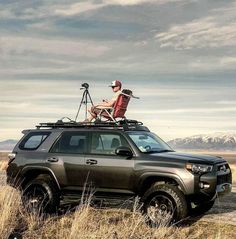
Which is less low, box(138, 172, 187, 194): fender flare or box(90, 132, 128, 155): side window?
box(90, 132, 128, 155): side window

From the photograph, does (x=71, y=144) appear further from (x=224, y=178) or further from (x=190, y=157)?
(x=224, y=178)

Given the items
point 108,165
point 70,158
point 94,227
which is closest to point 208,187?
point 108,165

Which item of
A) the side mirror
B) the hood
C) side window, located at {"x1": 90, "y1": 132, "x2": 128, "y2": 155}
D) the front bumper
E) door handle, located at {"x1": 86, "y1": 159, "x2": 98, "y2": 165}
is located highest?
side window, located at {"x1": 90, "y1": 132, "x2": 128, "y2": 155}

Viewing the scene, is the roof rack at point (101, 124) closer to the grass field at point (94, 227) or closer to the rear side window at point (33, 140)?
the rear side window at point (33, 140)

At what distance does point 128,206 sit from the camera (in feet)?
35.3

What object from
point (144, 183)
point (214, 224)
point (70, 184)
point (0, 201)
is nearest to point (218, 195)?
point (214, 224)

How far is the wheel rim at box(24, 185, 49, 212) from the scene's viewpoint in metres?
11.0

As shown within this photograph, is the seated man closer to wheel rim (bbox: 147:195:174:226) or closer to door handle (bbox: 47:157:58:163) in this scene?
door handle (bbox: 47:157:58:163)

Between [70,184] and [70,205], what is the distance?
0.94 m

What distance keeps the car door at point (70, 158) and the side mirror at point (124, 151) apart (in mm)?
987

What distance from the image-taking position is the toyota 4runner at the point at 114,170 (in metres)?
9.77

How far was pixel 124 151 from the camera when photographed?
10.3m

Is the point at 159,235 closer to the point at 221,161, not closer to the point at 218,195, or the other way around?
the point at 218,195

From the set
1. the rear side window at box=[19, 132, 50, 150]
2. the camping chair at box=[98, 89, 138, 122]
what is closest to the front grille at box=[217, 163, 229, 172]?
the camping chair at box=[98, 89, 138, 122]
